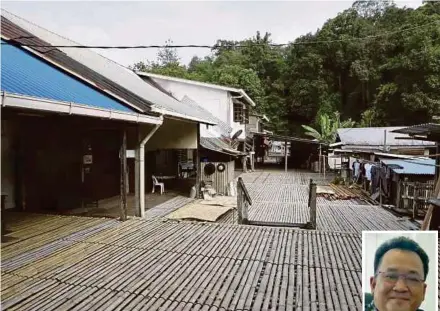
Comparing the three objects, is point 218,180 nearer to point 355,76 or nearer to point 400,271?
point 400,271

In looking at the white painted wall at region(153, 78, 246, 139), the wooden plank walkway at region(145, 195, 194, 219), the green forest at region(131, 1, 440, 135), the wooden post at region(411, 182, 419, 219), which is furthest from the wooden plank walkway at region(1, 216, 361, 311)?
the green forest at region(131, 1, 440, 135)

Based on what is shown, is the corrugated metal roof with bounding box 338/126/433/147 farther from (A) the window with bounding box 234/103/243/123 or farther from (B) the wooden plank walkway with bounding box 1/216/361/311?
(B) the wooden plank walkway with bounding box 1/216/361/311

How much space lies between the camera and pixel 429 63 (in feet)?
77.3

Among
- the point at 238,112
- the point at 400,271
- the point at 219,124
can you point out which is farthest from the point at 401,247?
the point at 238,112

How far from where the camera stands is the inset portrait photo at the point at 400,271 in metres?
1.83

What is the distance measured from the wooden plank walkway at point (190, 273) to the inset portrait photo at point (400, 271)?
6.36 feet

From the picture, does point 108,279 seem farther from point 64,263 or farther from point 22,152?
point 22,152

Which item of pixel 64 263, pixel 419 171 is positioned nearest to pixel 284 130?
pixel 419 171

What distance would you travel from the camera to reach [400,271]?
187 cm

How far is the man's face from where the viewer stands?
182 centimetres

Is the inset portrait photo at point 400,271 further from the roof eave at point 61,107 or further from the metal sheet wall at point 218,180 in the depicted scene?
the metal sheet wall at point 218,180

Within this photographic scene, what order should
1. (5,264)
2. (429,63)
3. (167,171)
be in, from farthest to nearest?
1. (429,63)
2. (167,171)
3. (5,264)

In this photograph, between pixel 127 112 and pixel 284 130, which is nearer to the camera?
pixel 127 112

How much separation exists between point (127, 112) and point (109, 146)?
3.51 metres
